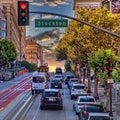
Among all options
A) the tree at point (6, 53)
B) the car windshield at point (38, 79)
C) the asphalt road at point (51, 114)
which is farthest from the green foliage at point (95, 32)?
the tree at point (6, 53)

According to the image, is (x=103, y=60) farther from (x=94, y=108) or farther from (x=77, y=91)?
(x=77, y=91)

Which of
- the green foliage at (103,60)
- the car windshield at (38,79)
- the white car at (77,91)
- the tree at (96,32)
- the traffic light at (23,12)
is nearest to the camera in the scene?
the traffic light at (23,12)

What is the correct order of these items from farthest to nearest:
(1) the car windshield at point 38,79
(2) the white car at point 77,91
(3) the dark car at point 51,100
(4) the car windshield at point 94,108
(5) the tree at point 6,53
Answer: (5) the tree at point 6,53 < (1) the car windshield at point 38,79 < (2) the white car at point 77,91 < (3) the dark car at point 51,100 < (4) the car windshield at point 94,108

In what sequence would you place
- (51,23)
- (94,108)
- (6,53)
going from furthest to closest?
(6,53) → (94,108) → (51,23)

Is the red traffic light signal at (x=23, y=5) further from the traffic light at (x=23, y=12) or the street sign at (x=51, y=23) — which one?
the street sign at (x=51, y=23)

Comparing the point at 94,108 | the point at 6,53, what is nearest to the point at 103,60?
the point at 94,108

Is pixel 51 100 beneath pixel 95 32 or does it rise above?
beneath

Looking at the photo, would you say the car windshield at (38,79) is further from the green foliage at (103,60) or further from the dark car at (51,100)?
the green foliage at (103,60)

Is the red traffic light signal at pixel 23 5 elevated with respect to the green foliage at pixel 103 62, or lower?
elevated

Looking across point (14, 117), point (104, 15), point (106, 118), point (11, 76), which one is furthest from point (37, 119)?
point (11, 76)

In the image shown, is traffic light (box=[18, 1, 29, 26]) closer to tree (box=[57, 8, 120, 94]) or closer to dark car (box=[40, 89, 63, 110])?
dark car (box=[40, 89, 63, 110])

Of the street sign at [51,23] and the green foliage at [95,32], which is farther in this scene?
the green foliage at [95,32]

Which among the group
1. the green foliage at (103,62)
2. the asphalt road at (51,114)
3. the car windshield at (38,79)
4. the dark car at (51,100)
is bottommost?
the asphalt road at (51,114)

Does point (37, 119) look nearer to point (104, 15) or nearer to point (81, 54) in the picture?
point (104, 15)
